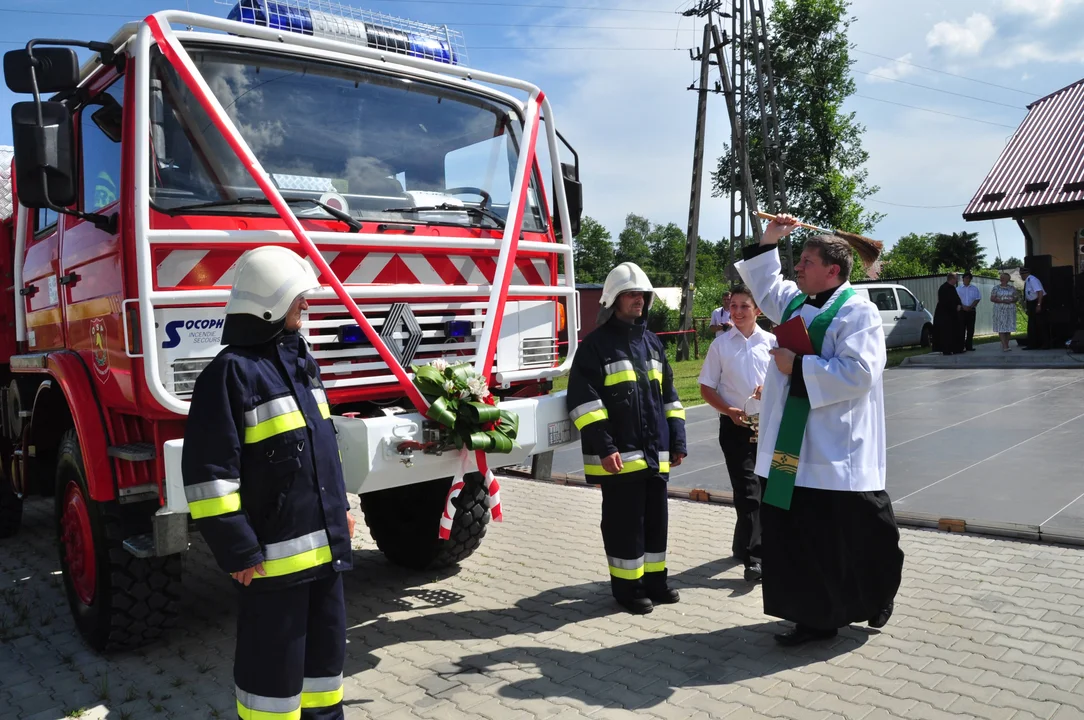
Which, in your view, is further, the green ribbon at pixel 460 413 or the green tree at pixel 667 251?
the green tree at pixel 667 251

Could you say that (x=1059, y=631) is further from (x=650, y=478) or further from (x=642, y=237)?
(x=642, y=237)

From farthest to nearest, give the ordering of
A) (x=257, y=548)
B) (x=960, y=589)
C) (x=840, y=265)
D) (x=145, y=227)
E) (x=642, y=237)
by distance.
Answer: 1. (x=642, y=237)
2. (x=960, y=589)
3. (x=840, y=265)
4. (x=145, y=227)
5. (x=257, y=548)

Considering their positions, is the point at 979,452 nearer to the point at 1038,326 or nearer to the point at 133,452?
the point at 133,452

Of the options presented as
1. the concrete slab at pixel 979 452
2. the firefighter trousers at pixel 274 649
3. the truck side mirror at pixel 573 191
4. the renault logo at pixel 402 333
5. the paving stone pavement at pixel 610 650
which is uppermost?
the truck side mirror at pixel 573 191

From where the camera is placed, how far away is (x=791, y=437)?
4.12 m

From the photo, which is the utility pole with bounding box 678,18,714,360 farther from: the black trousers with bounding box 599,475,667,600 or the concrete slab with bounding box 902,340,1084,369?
the black trousers with bounding box 599,475,667,600

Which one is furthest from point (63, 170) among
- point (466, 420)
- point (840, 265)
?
point (840, 265)

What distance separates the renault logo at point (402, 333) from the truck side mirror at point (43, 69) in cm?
168

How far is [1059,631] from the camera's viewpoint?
13.5 feet

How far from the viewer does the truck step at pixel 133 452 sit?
3.82m

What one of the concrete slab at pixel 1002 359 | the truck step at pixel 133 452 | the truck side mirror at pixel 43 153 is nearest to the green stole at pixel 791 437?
the truck step at pixel 133 452

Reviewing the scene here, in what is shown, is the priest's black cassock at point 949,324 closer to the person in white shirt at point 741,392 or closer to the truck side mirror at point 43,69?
the person in white shirt at point 741,392

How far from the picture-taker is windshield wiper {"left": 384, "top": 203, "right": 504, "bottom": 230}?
4457 millimetres

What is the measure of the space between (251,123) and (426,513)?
2.59 meters
